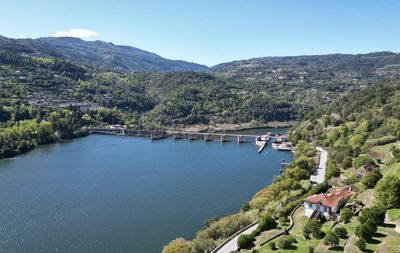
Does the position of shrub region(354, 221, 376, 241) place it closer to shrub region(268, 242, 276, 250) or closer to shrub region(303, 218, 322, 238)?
shrub region(303, 218, 322, 238)

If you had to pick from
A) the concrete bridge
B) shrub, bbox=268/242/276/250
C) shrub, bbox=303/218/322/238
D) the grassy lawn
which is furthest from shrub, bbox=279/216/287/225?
the concrete bridge

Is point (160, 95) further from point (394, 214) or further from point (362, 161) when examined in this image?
point (394, 214)

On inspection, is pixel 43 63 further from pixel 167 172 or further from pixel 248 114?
pixel 167 172

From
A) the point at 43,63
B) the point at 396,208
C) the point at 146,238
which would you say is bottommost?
the point at 146,238

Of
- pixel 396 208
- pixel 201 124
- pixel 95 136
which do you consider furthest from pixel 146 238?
pixel 201 124

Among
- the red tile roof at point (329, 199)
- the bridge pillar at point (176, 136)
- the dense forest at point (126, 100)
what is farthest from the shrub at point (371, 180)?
the bridge pillar at point (176, 136)

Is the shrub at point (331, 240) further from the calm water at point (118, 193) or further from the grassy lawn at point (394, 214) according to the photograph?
the calm water at point (118, 193)
